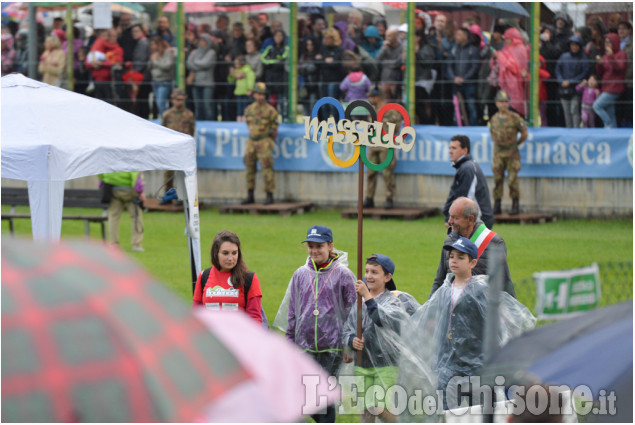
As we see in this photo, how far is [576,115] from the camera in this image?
59.9ft

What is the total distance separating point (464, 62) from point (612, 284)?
13971mm

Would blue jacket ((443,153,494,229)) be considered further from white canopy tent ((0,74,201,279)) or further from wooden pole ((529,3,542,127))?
wooden pole ((529,3,542,127))

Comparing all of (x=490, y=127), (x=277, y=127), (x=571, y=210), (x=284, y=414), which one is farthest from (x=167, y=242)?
(x=284, y=414)

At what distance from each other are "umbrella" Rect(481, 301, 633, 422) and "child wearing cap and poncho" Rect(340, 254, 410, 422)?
325cm

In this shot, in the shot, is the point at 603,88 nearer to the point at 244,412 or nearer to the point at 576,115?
the point at 576,115

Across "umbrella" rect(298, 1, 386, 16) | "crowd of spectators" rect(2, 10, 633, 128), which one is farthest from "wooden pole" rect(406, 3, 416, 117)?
"umbrella" rect(298, 1, 386, 16)

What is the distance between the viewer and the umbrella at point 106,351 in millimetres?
2188

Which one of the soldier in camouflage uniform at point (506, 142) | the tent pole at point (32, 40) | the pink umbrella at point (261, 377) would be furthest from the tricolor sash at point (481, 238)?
the tent pole at point (32, 40)

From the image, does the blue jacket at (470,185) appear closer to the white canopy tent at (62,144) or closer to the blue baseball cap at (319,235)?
the white canopy tent at (62,144)

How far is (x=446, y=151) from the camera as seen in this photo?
18609 millimetres

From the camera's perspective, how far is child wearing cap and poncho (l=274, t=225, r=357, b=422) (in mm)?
7020

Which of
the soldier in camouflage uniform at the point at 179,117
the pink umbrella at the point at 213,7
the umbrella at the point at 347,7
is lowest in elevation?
the soldier in camouflage uniform at the point at 179,117

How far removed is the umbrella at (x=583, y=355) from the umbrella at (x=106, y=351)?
0.97m

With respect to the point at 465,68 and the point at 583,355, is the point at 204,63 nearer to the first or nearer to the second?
the point at 465,68
